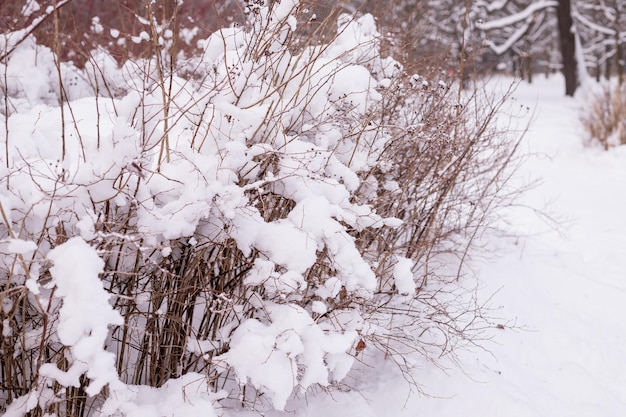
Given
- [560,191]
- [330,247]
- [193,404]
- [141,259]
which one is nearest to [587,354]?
[330,247]

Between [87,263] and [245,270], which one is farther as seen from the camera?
[245,270]

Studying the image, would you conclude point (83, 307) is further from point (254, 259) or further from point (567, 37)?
point (567, 37)

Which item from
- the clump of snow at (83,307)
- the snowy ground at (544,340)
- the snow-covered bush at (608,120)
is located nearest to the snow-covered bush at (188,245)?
the clump of snow at (83,307)

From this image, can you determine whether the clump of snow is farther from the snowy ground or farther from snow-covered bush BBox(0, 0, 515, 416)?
the snowy ground

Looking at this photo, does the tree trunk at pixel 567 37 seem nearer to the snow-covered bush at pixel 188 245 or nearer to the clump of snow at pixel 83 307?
the snow-covered bush at pixel 188 245

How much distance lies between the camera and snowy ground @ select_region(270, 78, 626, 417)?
284 cm

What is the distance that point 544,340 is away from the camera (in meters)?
3.57

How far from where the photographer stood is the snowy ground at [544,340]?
2.84 metres

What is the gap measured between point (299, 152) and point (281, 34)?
0.64m

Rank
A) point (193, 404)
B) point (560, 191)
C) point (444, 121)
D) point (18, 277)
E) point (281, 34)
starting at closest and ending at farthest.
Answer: point (18, 277), point (193, 404), point (281, 34), point (444, 121), point (560, 191)

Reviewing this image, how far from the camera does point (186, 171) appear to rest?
6.75 ft

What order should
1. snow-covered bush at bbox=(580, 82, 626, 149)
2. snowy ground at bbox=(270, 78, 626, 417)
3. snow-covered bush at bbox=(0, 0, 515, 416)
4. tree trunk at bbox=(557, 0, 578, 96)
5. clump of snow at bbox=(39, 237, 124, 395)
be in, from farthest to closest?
tree trunk at bbox=(557, 0, 578, 96) → snow-covered bush at bbox=(580, 82, 626, 149) → snowy ground at bbox=(270, 78, 626, 417) → snow-covered bush at bbox=(0, 0, 515, 416) → clump of snow at bbox=(39, 237, 124, 395)

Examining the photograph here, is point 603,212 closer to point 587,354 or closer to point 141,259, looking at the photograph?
point 587,354

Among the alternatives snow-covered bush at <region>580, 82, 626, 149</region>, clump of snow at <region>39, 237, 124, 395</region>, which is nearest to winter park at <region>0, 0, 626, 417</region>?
clump of snow at <region>39, 237, 124, 395</region>
